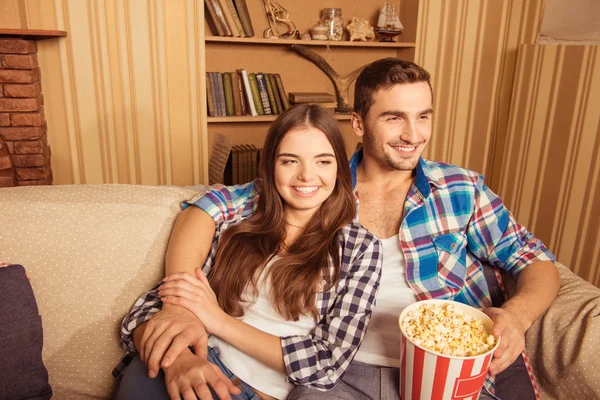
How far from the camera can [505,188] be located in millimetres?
3229

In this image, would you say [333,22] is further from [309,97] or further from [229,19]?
[229,19]

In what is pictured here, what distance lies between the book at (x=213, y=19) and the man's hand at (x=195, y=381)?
2.18m

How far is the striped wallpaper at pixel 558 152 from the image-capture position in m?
2.57

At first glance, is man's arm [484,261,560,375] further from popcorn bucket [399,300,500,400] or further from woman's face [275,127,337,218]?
woman's face [275,127,337,218]

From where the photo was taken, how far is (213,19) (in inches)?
111

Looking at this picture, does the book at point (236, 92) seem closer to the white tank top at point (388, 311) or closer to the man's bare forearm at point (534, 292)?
the white tank top at point (388, 311)

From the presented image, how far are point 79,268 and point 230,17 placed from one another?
189cm

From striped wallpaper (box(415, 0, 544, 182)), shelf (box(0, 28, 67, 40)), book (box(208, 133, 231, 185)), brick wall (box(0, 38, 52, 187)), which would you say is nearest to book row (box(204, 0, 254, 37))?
book (box(208, 133, 231, 185))

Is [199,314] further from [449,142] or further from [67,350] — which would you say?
[449,142]

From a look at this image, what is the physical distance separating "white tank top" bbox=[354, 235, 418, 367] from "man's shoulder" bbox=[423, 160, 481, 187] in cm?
22

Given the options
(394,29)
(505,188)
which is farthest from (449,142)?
(394,29)

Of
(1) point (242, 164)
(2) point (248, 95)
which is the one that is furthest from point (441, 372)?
(2) point (248, 95)

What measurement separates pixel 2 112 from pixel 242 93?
1.22m

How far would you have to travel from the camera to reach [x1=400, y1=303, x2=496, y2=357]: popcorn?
979 mm
